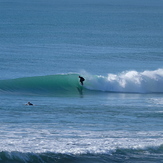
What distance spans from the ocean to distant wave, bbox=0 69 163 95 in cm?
5

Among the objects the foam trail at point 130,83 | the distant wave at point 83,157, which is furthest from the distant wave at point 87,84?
the distant wave at point 83,157

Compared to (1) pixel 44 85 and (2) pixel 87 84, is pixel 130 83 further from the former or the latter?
(1) pixel 44 85

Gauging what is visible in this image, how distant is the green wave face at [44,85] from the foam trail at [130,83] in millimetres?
855

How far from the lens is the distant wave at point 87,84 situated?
2594 cm

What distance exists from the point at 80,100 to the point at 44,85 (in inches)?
186

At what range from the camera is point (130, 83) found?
2692 cm

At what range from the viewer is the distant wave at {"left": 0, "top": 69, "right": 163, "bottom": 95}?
25.9m

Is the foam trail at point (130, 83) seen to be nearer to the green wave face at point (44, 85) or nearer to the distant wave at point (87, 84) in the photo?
the distant wave at point (87, 84)

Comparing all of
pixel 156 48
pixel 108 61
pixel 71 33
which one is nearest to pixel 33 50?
pixel 108 61

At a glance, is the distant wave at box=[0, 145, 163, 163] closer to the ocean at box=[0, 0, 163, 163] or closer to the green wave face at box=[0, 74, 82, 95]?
the ocean at box=[0, 0, 163, 163]

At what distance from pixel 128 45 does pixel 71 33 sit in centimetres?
1240

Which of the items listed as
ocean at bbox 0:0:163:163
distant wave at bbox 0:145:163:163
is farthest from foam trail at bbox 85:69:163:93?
distant wave at bbox 0:145:163:163

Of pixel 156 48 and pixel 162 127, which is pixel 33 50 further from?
pixel 162 127

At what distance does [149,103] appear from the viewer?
21047 millimetres
